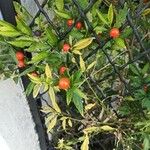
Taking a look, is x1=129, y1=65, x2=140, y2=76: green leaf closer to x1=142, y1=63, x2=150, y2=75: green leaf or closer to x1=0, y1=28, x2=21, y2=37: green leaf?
x1=142, y1=63, x2=150, y2=75: green leaf

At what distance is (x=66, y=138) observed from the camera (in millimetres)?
2016

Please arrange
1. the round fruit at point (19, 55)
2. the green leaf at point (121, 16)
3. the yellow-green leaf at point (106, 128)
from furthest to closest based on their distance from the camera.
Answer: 1. the yellow-green leaf at point (106, 128)
2. the round fruit at point (19, 55)
3. the green leaf at point (121, 16)

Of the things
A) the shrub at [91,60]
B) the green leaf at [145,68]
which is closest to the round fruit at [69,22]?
the shrub at [91,60]

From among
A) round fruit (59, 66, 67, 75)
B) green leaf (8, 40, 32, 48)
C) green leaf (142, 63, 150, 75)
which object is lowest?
green leaf (142, 63, 150, 75)

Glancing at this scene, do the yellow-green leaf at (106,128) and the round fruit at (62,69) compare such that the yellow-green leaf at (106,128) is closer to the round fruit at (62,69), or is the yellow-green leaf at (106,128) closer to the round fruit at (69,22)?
the round fruit at (62,69)

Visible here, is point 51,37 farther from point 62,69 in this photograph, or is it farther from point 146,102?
point 146,102

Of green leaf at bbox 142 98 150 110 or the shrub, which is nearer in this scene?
the shrub

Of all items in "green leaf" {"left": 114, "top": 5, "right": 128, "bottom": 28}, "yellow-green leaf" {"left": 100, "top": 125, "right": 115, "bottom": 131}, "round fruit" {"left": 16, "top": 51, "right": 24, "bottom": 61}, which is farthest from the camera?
"yellow-green leaf" {"left": 100, "top": 125, "right": 115, "bottom": 131}

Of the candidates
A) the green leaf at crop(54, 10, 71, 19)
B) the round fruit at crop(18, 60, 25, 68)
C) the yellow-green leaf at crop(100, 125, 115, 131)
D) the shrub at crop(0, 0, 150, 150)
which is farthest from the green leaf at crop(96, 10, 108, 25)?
the yellow-green leaf at crop(100, 125, 115, 131)

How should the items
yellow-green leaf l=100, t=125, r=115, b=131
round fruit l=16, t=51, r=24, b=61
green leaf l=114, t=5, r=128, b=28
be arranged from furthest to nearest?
yellow-green leaf l=100, t=125, r=115, b=131 → round fruit l=16, t=51, r=24, b=61 → green leaf l=114, t=5, r=128, b=28

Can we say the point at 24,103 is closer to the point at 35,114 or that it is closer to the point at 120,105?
the point at 35,114

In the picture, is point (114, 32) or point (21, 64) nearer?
point (114, 32)

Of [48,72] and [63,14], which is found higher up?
[63,14]

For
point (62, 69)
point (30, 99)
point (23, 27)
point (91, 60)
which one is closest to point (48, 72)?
point (62, 69)
